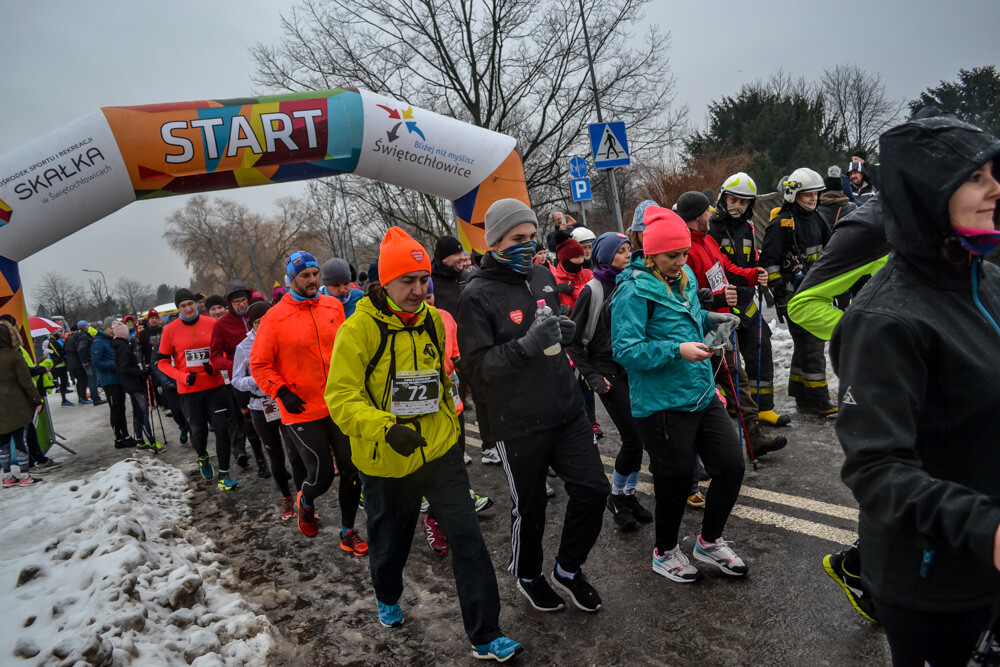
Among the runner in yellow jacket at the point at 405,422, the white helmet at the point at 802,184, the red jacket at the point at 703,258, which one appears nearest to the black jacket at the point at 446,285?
the red jacket at the point at 703,258

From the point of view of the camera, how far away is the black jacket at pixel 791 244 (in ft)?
20.0

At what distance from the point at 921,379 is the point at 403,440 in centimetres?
203

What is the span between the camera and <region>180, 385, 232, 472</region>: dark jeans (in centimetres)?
721

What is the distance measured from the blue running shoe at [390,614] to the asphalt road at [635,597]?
0.08 m

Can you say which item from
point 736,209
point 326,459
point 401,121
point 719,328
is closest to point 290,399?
point 326,459

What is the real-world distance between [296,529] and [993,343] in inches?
206

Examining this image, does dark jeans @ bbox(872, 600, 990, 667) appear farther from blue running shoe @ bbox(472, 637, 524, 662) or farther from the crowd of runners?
blue running shoe @ bbox(472, 637, 524, 662)

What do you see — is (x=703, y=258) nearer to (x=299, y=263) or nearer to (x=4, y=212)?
(x=299, y=263)

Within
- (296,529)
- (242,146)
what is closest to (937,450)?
(296,529)

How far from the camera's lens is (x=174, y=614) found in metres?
3.72

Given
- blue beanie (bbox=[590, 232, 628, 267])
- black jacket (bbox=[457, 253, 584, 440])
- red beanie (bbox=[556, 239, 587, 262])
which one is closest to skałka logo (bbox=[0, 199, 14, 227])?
red beanie (bbox=[556, 239, 587, 262])

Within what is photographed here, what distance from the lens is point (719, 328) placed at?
3.40m

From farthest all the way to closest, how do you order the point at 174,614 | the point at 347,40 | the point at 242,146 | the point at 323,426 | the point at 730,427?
1. the point at 347,40
2. the point at 242,146
3. the point at 323,426
4. the point at 174,614
5. the point at 730,427

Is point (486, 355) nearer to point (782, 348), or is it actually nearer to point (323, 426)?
point (323, 426)
